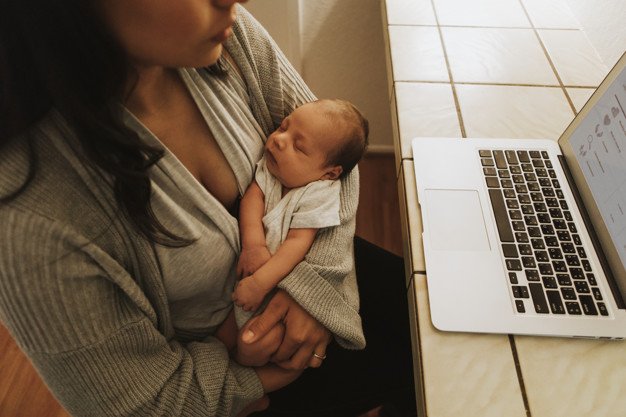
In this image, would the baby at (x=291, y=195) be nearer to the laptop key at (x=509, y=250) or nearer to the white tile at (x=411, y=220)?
the white tile at (x=411, y=220)

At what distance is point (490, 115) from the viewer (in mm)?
928

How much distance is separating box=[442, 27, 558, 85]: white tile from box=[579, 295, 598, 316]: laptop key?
58 centimetres

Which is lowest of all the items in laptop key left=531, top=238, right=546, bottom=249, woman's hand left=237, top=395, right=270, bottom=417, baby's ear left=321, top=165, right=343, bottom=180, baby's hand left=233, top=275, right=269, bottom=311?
woman's hand left=237, top=395, right=270, bottom=417

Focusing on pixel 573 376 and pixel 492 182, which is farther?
pixel 492 182

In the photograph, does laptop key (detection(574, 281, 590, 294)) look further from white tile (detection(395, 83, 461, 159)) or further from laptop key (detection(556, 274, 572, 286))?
white tile (detection(395, 83, 461, 159))

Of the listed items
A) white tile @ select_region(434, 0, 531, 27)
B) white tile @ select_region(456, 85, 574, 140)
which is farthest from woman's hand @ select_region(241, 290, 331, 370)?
white tile @ select_region(434, 0, 531, 27)

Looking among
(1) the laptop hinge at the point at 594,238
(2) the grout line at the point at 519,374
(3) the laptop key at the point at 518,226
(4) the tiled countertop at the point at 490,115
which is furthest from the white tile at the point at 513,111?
(2) the grout line at the point at 519,374

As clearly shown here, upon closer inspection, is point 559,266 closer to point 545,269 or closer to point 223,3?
point 545,269

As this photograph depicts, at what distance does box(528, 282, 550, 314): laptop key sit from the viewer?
62 centimetres

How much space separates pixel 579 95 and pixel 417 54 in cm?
39

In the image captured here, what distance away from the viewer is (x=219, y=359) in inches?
27.4

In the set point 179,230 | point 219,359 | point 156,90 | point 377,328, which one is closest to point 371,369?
point 377,328

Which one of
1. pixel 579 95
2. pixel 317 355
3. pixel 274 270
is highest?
pixel 579 95

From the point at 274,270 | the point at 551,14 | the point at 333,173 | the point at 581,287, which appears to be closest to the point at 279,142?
the point at 333,173
